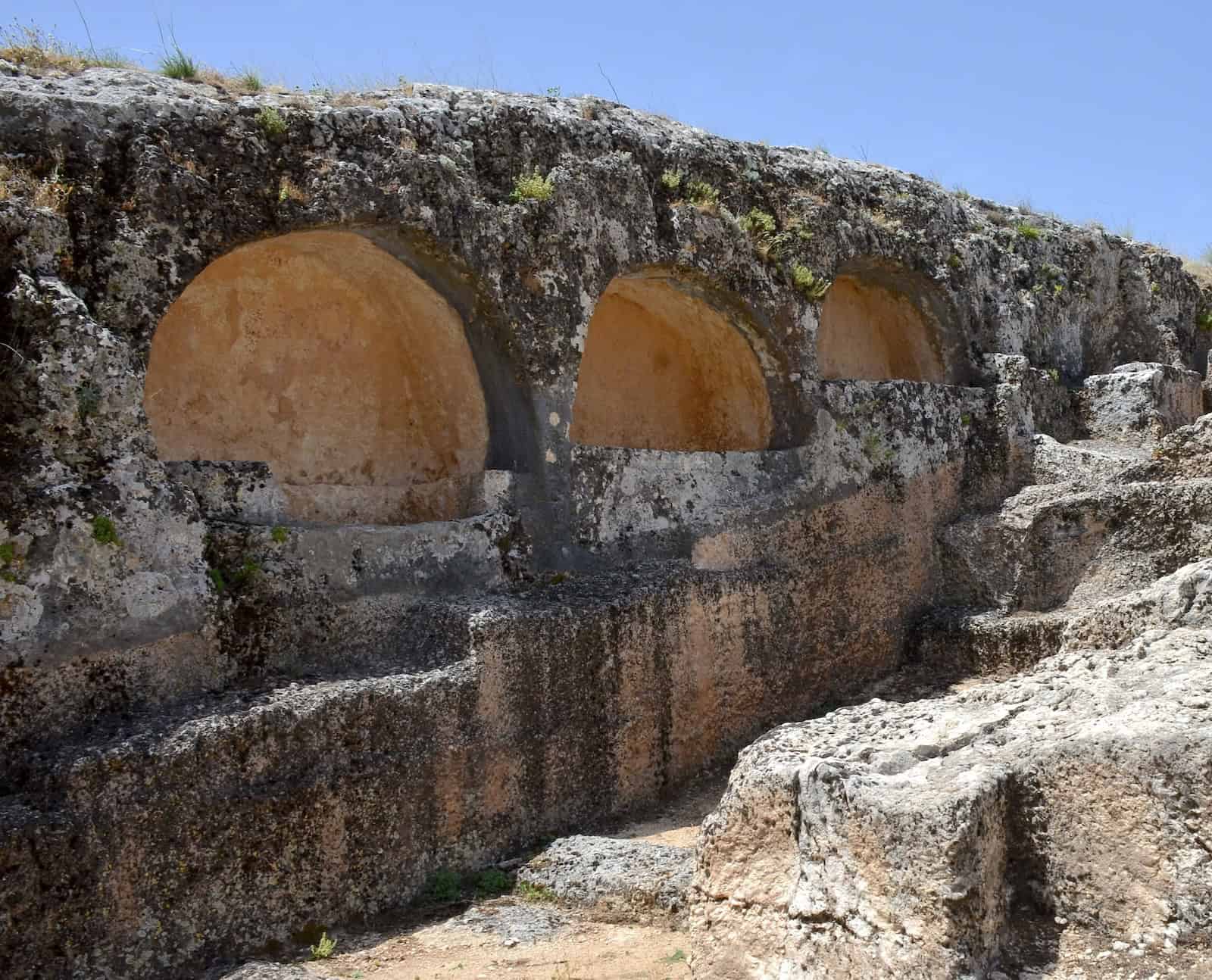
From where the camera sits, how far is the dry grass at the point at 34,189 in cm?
614

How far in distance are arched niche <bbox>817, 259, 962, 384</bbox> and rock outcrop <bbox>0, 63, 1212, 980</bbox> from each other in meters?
0.04

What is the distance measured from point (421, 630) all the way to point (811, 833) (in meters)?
3.35

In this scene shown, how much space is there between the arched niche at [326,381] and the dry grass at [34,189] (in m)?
1.54

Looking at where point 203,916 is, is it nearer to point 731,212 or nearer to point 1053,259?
point 731,212

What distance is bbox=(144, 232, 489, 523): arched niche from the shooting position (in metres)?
8.01

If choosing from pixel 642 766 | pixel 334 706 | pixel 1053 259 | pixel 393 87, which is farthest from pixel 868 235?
pixel 334 706

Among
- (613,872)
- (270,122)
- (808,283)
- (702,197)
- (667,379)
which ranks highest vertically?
(702,197)

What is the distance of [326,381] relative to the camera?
28.4 feet

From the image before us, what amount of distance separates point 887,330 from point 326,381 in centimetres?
583

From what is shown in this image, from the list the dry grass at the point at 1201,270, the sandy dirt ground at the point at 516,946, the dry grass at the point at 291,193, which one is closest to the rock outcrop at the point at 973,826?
the sandy dirt ground at the point at 516,946

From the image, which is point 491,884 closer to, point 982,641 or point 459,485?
point 459,485

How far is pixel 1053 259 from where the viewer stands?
42.9 ft

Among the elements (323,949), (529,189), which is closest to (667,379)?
(529,189)

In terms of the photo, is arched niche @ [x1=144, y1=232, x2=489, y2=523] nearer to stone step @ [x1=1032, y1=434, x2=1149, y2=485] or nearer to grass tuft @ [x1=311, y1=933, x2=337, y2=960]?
grass tuft @ [x1=311, y1=933, x2=337, y2=960]
